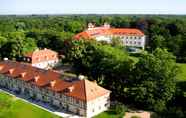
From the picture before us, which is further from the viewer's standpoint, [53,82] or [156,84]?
[53,82]

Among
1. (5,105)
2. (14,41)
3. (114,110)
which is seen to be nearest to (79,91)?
(114,110)

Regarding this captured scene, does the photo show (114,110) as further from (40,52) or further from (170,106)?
(40,52)

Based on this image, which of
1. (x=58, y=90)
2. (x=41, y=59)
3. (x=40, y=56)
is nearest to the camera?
(x=58, y=90)

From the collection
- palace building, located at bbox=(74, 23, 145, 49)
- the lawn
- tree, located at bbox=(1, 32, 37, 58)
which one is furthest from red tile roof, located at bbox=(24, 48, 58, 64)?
palace building, located at bbox=(74, 23, 145, 49)

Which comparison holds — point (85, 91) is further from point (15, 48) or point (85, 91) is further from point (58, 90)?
point (15, 48)

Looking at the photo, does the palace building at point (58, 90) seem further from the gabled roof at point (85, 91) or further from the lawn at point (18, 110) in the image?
the lawn at point (18, 110)

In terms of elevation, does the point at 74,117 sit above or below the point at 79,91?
below

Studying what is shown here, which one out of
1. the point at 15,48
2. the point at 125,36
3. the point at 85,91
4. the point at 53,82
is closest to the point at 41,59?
the point at 15,48

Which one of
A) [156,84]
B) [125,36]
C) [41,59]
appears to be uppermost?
[125,36]
